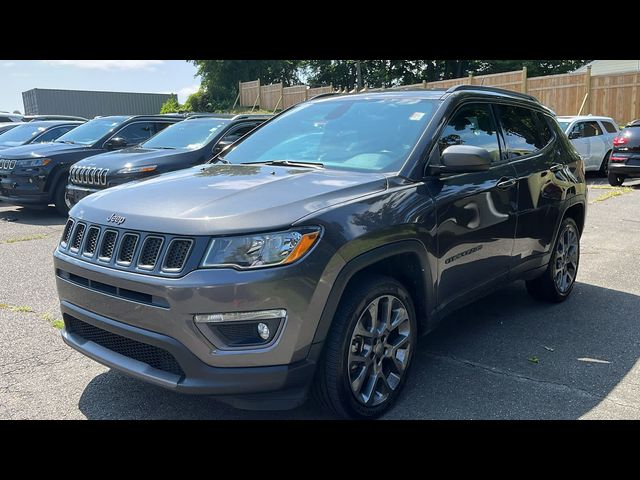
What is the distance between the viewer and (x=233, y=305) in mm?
2650

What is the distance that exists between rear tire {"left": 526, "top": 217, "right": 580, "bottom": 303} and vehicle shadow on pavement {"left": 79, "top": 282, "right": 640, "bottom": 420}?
0.12m

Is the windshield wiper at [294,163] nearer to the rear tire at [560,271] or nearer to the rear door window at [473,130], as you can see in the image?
the rear door window at [473,130]

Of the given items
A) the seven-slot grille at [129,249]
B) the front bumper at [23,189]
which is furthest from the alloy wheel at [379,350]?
the front bumper at [23,189]

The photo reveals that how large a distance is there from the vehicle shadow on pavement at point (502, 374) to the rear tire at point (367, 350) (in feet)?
0.67

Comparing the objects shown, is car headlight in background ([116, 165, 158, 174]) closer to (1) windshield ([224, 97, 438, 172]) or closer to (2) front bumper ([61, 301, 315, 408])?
(1) windshield ([224, 97, 438, 172])

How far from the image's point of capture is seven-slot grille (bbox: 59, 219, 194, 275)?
8.98ft

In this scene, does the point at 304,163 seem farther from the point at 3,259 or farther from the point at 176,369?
the point at 3,259

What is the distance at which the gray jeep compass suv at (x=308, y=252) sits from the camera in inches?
107

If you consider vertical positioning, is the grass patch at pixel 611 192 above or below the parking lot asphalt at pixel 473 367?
below

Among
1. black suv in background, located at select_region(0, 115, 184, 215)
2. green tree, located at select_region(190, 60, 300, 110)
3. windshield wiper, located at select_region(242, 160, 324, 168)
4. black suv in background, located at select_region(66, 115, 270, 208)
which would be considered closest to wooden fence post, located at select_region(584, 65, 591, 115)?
black suv in background, located at select_region(66, 115, 270, 208)

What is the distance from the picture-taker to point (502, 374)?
386 centimetres

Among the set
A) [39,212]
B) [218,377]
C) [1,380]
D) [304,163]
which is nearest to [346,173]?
[304,163]

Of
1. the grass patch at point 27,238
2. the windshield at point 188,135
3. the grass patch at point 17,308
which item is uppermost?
the windshield at point 188,135
